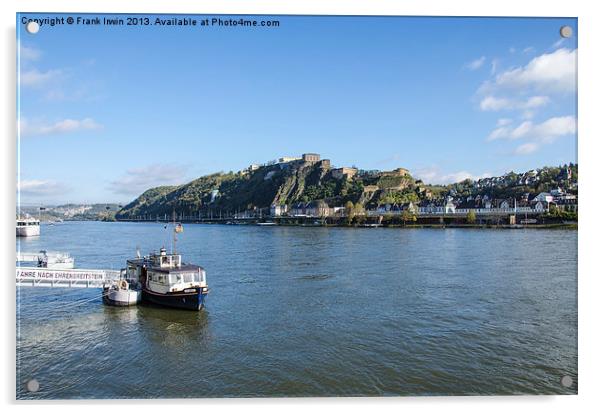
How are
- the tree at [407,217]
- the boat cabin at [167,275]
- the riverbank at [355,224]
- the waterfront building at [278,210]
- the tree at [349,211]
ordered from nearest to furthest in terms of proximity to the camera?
the boat cabin at [167,275] < the riverbank at [355,224] < the tree at [407,217] < the tree at [349,211] < the waterfront building at [278,210]

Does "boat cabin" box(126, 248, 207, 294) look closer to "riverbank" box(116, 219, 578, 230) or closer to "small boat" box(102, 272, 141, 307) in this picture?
"small boat" box(102, 272, 141, 307)

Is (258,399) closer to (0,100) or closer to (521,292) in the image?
(0,100)

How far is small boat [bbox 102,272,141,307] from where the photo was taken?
8.55m

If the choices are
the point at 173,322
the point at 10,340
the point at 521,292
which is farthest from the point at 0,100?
the point at 521,292

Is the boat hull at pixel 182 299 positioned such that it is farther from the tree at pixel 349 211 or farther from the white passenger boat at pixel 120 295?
the tree at pixel 349 211

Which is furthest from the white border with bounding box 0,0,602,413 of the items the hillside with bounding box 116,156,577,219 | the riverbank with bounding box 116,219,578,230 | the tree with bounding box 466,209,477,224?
the tree with bounding box 466,209,477,224

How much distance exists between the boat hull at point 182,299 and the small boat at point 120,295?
0.34 metres

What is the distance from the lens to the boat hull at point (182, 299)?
26.7 ft

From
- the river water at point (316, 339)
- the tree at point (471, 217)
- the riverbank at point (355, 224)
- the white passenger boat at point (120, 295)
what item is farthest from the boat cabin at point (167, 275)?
the tree at point (471, 217)

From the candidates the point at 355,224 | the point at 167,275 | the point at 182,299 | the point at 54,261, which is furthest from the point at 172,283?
the point at 355,224

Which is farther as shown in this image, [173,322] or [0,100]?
[173,322]

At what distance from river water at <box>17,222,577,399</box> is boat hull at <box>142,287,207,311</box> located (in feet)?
0.56

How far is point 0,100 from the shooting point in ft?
14.5

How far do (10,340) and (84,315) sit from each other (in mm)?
3683
